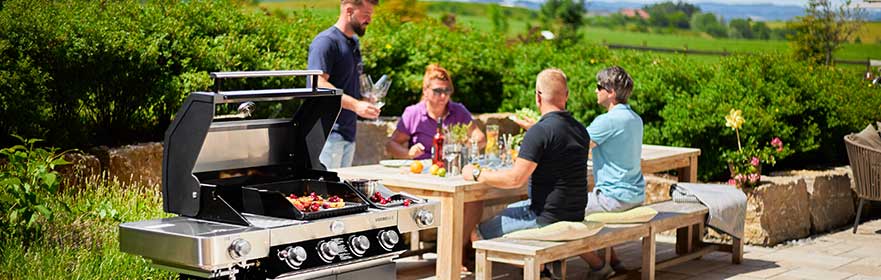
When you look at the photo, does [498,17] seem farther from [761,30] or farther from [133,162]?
[133,162]

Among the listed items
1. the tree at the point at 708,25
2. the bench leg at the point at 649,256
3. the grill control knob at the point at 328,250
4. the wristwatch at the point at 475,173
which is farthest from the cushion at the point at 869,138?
the grill control knob at the point at 328,250

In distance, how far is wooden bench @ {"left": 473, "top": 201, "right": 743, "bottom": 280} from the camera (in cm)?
646

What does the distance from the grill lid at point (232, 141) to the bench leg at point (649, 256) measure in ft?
8.04

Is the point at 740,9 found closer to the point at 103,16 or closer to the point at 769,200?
the point at 769,200

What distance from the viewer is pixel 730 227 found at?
8039 millimetres

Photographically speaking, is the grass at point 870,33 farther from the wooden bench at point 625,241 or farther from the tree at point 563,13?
the tree at point 563,13

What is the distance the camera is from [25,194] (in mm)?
5965

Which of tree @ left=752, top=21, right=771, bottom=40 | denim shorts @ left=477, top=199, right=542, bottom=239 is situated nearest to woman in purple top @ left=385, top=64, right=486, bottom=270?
denim shorts @ left=477, top=199, right=542, bottom=239

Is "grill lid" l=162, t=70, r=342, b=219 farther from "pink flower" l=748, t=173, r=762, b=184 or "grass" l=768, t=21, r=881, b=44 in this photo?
"grass" l=768, t=21, r=881, b=44

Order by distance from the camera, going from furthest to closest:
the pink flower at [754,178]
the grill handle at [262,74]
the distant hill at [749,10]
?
the distant hill at [749,10] < the pink flower at [754,178] < the grill handle at [262,74]

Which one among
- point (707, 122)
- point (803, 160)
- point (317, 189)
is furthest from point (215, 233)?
point (803, 160)

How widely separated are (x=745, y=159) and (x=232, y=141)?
15.6 ft

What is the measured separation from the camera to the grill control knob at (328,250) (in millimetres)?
5156

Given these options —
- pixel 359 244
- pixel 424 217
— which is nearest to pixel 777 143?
pixel 424 217
